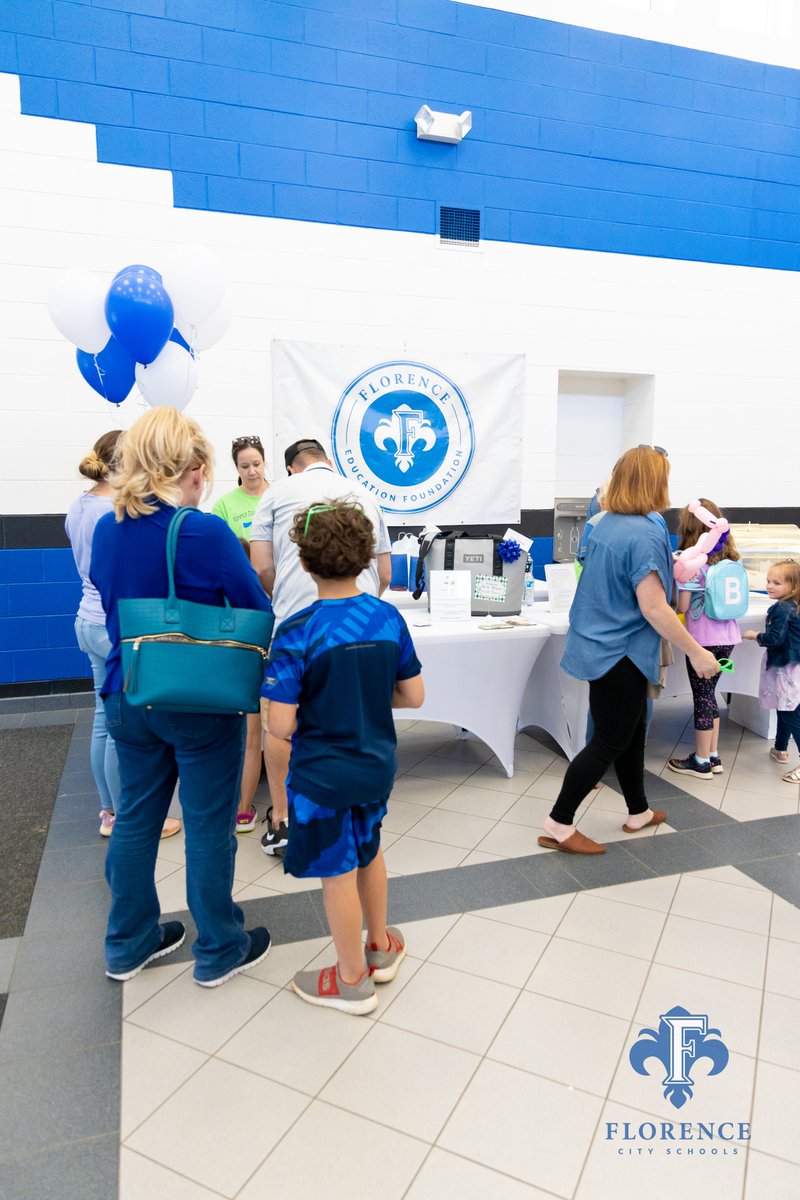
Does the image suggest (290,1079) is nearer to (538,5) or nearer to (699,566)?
(699,566)

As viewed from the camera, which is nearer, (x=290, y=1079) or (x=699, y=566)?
(x=290, y=1079)

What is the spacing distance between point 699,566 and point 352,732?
182 centimetres

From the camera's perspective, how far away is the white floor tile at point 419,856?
2396mm

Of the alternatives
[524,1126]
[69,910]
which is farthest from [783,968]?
[69,910]

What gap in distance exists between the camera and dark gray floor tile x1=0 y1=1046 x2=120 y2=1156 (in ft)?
4.61

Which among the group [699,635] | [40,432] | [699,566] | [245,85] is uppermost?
[245,85]

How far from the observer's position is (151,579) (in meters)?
1.60

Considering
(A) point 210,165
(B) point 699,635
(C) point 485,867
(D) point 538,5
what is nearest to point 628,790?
(C) point 485,867

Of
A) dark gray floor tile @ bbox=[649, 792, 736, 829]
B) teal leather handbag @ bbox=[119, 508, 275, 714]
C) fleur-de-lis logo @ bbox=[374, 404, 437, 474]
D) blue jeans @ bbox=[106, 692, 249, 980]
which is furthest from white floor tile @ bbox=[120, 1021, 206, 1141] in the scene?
fleur-de-lis logo @ bbox=[374, 404, 437, 474]

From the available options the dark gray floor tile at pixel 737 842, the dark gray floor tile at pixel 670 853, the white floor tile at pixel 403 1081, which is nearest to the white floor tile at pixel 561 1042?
the white floor tile at pixel 403 1081

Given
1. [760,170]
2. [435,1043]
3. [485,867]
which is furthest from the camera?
[760,170]

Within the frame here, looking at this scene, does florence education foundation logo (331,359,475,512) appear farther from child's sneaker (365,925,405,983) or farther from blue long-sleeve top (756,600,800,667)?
child's sneaker (365,925,405,983)

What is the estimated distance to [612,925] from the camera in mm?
2068

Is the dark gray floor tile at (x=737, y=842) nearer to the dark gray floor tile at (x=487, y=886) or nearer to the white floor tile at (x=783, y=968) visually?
the white floor tile at (x=783, y=968)
